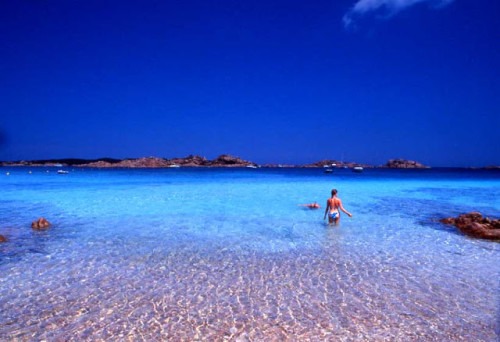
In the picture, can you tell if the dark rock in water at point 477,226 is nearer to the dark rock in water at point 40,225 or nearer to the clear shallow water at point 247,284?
the clear shallow water at point 247,284

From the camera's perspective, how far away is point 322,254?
9.50m

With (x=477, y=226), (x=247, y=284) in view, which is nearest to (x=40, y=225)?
(x=247, y=284)

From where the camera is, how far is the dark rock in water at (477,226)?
11898mm

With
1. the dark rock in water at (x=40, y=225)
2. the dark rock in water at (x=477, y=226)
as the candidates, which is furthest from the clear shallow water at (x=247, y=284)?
the dark rock in water at (x=477, y=226)

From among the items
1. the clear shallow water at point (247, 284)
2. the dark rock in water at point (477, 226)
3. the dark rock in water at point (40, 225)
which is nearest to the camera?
the clear shallow water at point (247, 284)

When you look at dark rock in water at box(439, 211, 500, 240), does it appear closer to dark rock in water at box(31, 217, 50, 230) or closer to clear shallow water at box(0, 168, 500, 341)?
clear shallow water at box(0, 168, 500, 341)

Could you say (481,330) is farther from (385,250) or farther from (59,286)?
(59,286)

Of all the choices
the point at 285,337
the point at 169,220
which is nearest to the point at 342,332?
the point at 285,337

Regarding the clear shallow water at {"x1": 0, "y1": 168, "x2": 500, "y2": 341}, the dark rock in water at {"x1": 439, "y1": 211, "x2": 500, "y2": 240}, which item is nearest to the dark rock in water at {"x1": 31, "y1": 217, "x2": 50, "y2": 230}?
the clear shallow water at {"x1": 0, "y1": 168, "x2": 500, "y2": 341}

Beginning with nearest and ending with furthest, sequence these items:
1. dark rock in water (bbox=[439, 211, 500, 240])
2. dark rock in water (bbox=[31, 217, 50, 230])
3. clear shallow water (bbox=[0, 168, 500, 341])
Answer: clear shallow water (bbox=[0, 168, 500, 341]) < dark rock in water (bbox=[439, 211, 500, 240]) < dark rock in water (bbox=[31, 217, 50, 230])

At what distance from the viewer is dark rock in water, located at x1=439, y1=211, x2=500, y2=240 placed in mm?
11898

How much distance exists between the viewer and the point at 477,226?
1266cm

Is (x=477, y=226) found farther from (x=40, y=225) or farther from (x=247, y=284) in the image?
(x=40, y=225)

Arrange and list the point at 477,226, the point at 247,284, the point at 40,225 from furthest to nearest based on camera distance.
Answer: the point at 40,225 → the point at 477,226 → the point at 247,284
